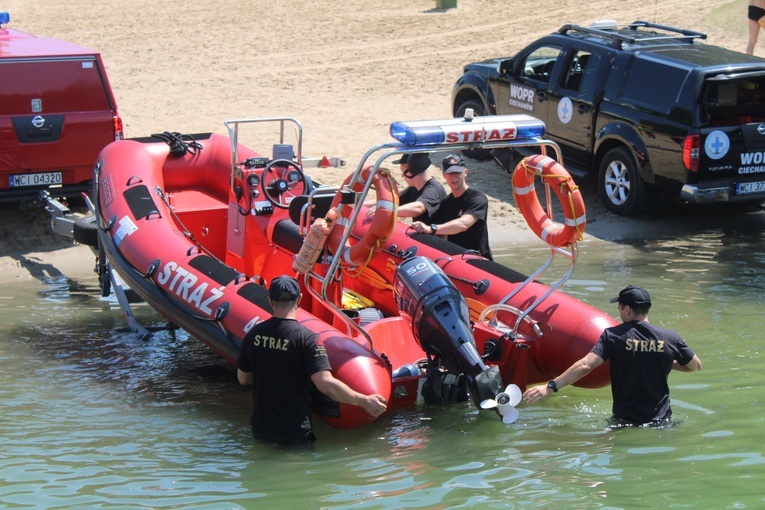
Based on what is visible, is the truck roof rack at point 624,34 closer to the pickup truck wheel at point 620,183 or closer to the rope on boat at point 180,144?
the pickup truck wheel at point 620,183

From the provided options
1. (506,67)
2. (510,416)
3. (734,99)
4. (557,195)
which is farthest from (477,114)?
(510,416)

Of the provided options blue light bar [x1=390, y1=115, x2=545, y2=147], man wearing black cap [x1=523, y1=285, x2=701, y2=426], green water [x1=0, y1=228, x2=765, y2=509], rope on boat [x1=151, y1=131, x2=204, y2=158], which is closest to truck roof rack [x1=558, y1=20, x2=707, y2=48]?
green water [x1=0, y1=228, x2=765, y2=509]

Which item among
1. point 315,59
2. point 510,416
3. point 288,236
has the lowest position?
point 510,416

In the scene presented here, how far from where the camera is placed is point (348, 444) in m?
7.09

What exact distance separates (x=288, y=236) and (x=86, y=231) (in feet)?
8.34

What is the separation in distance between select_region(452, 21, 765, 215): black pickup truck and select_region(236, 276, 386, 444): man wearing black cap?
6138mm

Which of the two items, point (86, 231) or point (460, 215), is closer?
point (460, 215)

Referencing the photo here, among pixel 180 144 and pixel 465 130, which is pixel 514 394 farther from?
pixel 180 144

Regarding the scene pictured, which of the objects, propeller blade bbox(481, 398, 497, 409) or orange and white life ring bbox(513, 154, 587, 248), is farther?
orange and white life ring bbox(513, 154, 587, 248)

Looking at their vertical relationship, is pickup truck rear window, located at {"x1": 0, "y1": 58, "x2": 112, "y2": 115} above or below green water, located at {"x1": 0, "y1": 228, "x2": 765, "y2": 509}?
above

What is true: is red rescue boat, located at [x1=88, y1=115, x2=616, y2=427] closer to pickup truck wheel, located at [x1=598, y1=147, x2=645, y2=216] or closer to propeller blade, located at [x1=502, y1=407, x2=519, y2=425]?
propeller blade, located at [x1=502, y1=407, x2=519, y2=425]

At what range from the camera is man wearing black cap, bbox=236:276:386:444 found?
21.9ft

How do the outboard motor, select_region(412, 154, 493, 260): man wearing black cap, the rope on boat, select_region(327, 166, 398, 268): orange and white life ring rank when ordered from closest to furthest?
1. the outboard motor
2. select_region(327, 166, 398, 268): orange and white life ring
3. select_region(412, 154, 493, 260): man wearing black cap
4. the rope on boat

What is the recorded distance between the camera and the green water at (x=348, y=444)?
6.33m
